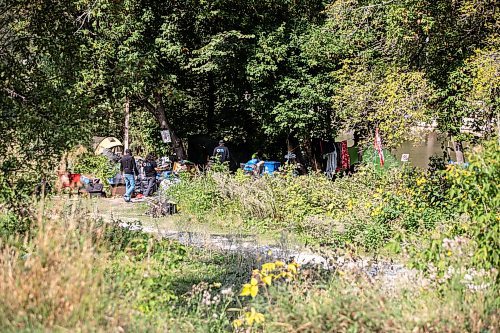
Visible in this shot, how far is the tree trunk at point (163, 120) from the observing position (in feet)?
73.4

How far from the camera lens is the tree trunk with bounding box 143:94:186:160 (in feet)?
73.4

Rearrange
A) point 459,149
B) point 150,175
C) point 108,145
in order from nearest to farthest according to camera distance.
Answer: point 459,149 → point 150,175 → point 108,145

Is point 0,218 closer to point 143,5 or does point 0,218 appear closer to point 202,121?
point 143,5

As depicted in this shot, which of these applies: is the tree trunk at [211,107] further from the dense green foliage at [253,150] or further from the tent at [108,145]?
the tent at [108,145]

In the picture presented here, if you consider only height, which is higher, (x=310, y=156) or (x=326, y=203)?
(x=310, y=156)

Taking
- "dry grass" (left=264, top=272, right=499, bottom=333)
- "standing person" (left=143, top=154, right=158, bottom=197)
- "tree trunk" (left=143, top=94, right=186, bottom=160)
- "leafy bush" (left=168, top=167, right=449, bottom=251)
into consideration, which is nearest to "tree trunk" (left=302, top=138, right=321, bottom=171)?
"tree trunk" (left=143, top=94, right=186, bottom=160)

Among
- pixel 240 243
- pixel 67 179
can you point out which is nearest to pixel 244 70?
pixel 67 179

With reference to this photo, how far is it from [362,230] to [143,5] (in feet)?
46.2

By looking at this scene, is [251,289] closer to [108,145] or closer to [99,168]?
[99,168]

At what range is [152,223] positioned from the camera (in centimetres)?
1276

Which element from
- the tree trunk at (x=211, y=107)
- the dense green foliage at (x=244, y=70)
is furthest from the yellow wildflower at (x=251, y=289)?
the tree trunk at (x=211, y=107)

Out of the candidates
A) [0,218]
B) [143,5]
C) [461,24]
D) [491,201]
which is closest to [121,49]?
[143,5]

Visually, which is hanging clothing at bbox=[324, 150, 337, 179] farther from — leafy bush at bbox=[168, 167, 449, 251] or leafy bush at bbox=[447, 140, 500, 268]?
leafy bush at bbox=[447, 140, 500, 268]

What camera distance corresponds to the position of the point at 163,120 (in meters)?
22.5
